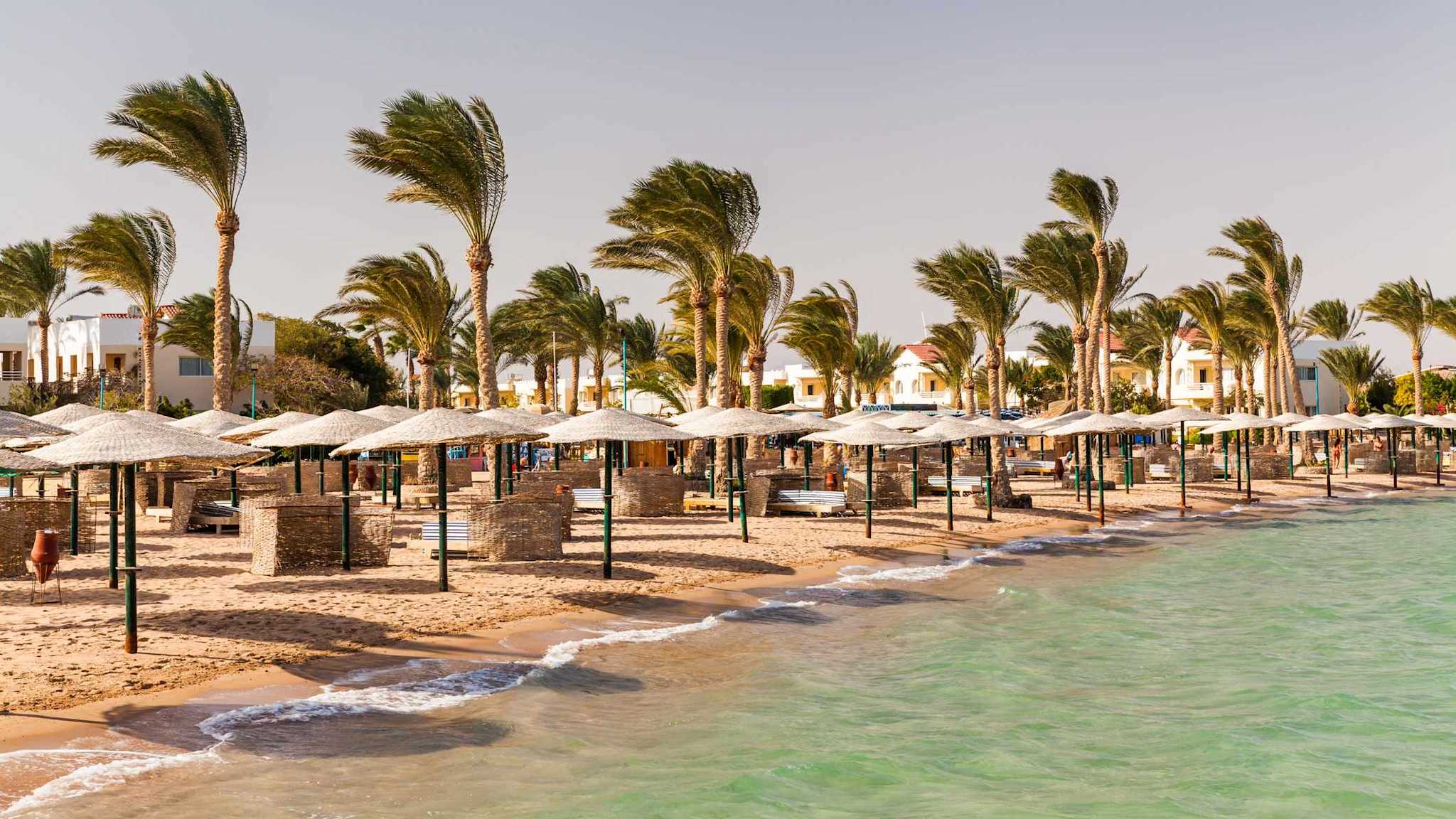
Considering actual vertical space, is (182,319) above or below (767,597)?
above

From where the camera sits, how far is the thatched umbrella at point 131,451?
969 centimetres

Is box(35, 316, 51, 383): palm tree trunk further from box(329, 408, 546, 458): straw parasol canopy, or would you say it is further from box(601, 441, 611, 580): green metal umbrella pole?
box(601, 441, 611, 580): green metal umbrella pole

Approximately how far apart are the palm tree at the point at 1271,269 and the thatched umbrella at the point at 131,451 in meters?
42.8

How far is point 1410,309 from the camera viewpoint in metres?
48.8

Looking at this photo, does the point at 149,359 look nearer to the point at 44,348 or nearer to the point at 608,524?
the point at 44,348

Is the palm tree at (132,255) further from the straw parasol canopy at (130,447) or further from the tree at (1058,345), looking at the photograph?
the tree at (1058,345)

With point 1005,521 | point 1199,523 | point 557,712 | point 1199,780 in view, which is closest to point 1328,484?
point 1199,523

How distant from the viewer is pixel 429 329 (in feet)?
116

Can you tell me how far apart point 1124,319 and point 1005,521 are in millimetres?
40842

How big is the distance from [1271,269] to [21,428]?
44.9m

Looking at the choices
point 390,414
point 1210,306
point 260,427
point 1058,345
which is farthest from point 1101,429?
point 1058,345

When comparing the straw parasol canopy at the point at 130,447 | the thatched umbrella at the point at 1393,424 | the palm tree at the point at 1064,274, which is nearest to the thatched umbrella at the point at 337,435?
the straw parasol canopy at the point at 130,447

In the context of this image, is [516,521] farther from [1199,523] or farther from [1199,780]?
[1199,523]

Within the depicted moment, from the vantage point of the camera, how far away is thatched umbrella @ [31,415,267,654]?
9688 mm
